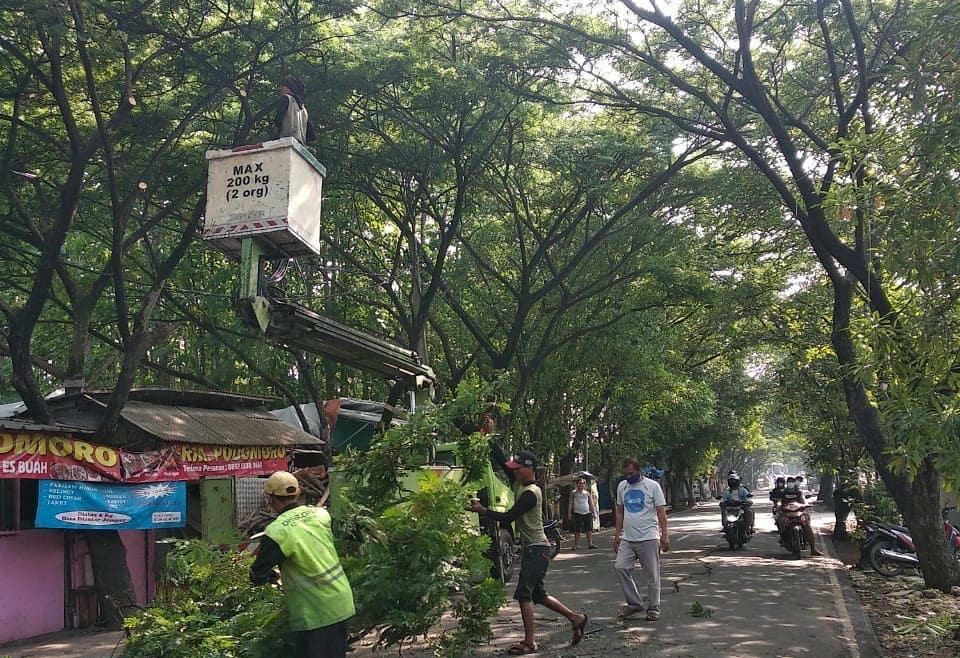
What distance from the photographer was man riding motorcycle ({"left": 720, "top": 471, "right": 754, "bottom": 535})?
670 inches

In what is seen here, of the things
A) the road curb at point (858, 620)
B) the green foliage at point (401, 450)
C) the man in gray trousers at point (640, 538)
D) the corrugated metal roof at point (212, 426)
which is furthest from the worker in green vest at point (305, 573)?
the corrugated metal roof at point (212, 426)

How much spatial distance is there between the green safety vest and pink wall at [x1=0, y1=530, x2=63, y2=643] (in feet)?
24.8

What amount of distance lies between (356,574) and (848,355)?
8.34 m

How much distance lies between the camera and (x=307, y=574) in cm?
454

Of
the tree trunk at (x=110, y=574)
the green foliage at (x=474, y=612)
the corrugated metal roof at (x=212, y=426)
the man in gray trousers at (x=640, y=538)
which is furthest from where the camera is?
the corrugated metal roof at (x=212, y=426)

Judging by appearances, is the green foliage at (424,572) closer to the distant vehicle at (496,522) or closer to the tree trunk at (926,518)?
the distant vehicle at (496,522)

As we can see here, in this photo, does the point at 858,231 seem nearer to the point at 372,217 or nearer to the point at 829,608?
the point at 829,608

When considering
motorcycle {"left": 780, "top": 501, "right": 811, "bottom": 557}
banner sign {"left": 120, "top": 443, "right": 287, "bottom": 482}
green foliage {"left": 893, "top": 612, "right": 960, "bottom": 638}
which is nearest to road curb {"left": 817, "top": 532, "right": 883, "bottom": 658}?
green foliage {"left": 893, "top": 612, "right": 960, "bottom": 638}

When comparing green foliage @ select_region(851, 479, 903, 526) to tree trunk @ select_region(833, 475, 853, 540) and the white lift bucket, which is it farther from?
the white lift bucket

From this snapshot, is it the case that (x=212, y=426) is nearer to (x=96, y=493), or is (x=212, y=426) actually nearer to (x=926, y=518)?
(x=96, y=493)

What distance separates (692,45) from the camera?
10.2 metres

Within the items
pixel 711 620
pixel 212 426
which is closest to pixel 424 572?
pixel 711 620

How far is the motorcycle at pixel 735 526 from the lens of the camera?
16859 millimetres

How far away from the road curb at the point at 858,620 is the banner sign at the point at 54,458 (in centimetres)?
921
